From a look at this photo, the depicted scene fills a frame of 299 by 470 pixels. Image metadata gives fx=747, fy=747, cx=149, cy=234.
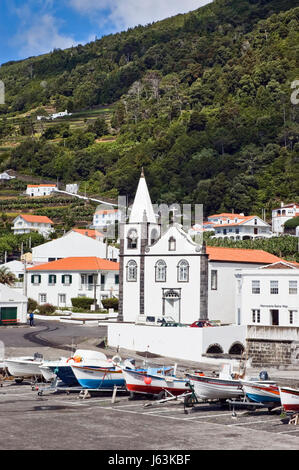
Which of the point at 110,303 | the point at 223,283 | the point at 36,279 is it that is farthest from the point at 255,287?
the point at 36,279

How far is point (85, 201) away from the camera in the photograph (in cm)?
16388

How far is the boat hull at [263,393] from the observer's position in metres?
33.0

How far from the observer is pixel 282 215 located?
14088 centimetres

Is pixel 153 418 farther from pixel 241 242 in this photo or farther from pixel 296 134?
pixel 296 134

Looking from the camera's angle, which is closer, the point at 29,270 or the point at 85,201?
the point at 29,270

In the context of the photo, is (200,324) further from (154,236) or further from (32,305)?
(32,305)

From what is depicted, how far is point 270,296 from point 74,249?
155 ft

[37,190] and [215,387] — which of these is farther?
[37,190]

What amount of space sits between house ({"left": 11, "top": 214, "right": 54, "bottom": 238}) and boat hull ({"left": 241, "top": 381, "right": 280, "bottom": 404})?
112133 millimetres

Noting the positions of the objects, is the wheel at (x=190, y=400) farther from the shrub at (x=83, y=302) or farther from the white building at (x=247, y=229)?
the white building at (x=247, y=229)

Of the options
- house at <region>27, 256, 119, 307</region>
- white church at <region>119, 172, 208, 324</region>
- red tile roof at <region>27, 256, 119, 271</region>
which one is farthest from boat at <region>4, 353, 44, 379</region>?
red tile roof at <region>27, 256, 119, 271</region>

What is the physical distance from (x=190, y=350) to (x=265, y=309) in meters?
8.50

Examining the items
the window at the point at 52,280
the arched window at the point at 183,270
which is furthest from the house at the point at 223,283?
the window at the point at 52,280

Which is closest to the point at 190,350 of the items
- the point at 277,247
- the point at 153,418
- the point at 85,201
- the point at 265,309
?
the point at 265,309
